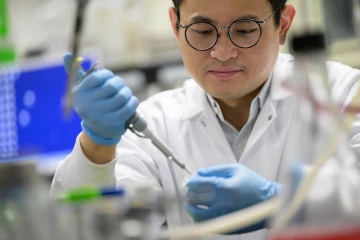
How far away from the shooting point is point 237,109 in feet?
6.13

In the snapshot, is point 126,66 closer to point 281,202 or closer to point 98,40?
point 98,40

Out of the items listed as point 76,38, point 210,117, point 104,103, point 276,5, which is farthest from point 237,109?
point 76,38

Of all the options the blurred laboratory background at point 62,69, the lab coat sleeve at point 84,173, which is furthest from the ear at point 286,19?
the blurred laboratory background at point 62,69

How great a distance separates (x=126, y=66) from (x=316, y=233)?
2.94 metres

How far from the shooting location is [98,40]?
3.85 metres

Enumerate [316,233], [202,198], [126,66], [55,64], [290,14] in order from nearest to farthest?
[316,233], [202,198], [290,14], [126,66], [55,64]

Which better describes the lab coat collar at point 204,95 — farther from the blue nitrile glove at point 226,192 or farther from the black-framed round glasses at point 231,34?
the blue nitrile glove at point 226,192

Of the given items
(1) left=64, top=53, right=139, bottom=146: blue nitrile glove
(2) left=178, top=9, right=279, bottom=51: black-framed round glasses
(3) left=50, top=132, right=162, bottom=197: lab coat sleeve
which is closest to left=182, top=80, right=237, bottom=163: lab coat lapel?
(3) left=50, top=132, right=162, bottom=197: lab coat sleeve

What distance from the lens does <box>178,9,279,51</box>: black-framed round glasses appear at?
156 centimetres

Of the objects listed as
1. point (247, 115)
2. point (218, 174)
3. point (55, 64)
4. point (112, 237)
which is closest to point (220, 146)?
point (247, 115)

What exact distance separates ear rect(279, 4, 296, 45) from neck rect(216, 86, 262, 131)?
21cm

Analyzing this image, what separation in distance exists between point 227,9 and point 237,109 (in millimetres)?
443

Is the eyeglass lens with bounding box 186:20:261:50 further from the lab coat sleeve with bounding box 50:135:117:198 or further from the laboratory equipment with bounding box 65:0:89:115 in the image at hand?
the laboratory equipment with bounding box 65:0:89:115

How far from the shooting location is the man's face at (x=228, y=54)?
1554 mm
